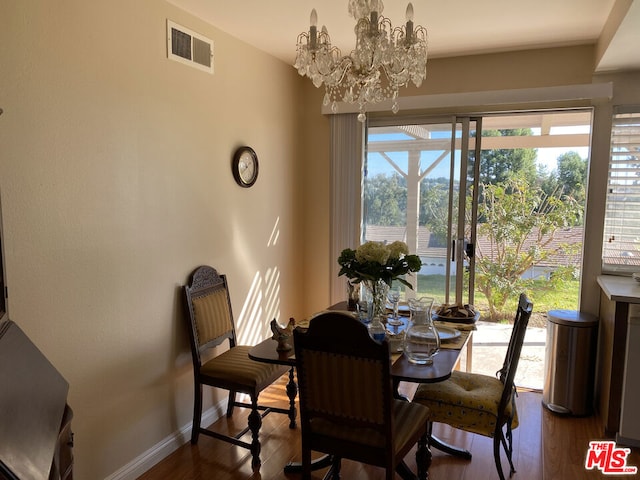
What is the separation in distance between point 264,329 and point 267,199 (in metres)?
1.05

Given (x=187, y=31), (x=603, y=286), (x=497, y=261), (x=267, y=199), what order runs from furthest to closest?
1. (x=497, y=261)
2. (x=267, y=199)
3. (x=603, y=286)
4. (x=187, y=31)

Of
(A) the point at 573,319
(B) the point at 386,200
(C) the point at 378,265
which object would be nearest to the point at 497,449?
(C) the point at 378,265

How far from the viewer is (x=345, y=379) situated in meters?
1.88

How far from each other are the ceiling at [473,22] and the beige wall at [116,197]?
238 mm

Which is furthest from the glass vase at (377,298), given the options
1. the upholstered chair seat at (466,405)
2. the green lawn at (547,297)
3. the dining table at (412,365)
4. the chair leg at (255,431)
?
the green lawn at (547,297)

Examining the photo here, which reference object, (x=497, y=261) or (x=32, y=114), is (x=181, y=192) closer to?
(x=32, y=114)

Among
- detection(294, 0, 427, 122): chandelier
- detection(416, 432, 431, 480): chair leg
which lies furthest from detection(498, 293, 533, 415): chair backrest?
detection(294, 0, 427, 122): chandelier

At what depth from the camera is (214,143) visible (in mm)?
3041

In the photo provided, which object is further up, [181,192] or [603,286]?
[181,192]

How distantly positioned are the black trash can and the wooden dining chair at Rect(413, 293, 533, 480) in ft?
3.17

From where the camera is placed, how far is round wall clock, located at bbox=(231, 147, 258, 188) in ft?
10.6

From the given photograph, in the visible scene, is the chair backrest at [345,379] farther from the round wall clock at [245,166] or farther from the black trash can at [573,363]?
the black trash can at [573,363]

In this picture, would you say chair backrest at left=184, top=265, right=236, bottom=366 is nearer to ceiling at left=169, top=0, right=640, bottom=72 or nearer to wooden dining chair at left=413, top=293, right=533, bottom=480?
wooden dining chair at left=413, top=293, right=533, bottom=480

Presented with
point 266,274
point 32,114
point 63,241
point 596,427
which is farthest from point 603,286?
point 32,114
